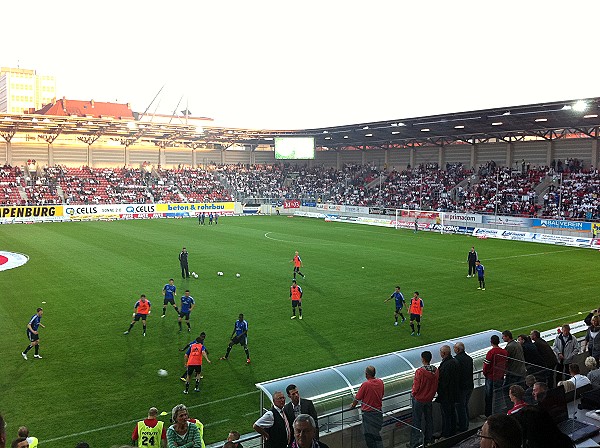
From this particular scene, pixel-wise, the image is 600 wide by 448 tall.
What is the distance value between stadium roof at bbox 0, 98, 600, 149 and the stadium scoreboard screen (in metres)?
0.73

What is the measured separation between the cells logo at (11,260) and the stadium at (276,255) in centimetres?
Result: 22

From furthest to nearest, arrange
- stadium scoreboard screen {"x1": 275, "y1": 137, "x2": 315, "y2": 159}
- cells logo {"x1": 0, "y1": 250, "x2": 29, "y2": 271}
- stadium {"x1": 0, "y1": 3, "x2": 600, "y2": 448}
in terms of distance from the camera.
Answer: stadium scoreboard screen {"x1": 275, "y1": 137, "x2": 315, "y2": 159} < cells logo {"x1": 0, "y1": 250, "x2": 29, "y2": 271} < stadium {"x1": 0, "y1": 3, "x2": 600, "y2": 448}

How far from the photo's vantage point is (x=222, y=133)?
6869 centimetres

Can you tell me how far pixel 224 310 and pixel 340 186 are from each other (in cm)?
5680

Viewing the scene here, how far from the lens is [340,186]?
74.8 m

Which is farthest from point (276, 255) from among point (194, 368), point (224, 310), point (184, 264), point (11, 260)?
point (194, 368)

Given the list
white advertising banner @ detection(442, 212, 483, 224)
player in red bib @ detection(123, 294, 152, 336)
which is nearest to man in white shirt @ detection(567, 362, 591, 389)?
player in red bib @ detection(123, 294, 152, 336)

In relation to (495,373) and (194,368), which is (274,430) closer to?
(495,373)

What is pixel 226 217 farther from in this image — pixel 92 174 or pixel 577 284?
pixel 577 284

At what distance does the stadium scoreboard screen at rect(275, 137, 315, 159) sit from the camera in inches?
2736

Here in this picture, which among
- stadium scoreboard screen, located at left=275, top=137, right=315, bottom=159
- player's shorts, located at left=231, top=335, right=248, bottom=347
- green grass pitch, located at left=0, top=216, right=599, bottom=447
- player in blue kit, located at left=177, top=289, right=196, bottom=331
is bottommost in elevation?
green grass pitch, located at left=0, top=216, right=599, bottom=447

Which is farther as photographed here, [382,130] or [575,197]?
[382,130]

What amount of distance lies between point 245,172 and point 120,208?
24.1m

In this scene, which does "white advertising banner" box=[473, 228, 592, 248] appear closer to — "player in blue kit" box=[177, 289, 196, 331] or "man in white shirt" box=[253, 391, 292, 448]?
"player in blue kit" box=[177, 289, 196, 331]
